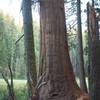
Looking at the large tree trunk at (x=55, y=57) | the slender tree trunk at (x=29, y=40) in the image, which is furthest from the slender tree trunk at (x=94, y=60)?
the large tree trunk at (x=55, y=57)

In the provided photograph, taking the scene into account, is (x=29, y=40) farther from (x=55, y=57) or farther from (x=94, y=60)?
(x=55, y=57)

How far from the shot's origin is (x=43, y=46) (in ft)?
18.4

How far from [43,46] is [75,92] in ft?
3.16

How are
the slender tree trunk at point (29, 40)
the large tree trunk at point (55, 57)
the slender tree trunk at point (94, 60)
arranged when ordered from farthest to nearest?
the slender tree trunk at point (94, 60)
the slender tree trunk at point (29, 40)
the large tree trunk at point (55, 57)

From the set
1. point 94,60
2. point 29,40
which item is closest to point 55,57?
point 29,40

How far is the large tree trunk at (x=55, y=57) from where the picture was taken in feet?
17.7

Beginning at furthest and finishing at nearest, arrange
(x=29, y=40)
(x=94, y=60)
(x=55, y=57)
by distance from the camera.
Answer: (x=94, y=60), (x=29, y=40), (x=55, y=57)

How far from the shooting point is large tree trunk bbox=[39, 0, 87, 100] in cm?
539

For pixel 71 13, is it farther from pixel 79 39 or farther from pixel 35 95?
pixel 35 95

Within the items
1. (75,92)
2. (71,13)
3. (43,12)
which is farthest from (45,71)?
(71,13)

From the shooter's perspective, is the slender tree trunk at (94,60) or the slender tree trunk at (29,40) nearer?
the slender tree trunk at (29,40)

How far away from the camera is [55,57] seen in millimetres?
5496

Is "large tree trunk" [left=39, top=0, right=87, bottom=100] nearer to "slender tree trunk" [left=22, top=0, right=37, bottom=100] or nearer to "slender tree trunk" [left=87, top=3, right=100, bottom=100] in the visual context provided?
"slender tree trunk" [left=22, top=0, right=37, bottom=100]

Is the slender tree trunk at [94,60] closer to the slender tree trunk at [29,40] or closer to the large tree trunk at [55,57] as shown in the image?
the slender tree trunk at [29,40]
